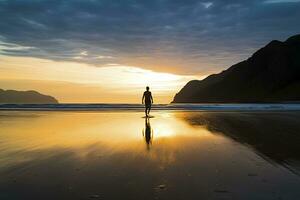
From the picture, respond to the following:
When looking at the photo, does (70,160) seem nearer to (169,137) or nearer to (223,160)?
(223,160)

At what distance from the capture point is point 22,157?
9906 mm

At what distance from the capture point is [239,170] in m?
8.35

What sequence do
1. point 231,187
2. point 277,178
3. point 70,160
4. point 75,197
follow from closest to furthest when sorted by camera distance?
point 75,197
point 231,187
point 277,178
point 70,160

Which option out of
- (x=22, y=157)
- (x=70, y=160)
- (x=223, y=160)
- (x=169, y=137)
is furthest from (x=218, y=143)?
(x=22, y=157)

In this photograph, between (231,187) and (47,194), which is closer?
(47,194)

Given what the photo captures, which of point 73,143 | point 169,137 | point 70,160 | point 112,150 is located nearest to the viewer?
point 70,160

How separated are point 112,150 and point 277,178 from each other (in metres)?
5.24

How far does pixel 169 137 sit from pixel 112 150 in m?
4.34

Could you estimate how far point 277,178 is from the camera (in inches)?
294

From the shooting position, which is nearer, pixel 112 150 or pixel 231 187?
pixel 231 187

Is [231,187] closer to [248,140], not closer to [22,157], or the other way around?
[22,157]

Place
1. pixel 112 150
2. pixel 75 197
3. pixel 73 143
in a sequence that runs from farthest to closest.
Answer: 1. pixel 73 143
2. pixel 112 150
3. pixel 75 197

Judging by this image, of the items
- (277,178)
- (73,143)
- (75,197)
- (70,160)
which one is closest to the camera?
(75,197)

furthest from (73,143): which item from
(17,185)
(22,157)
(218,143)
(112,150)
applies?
(17,185)
